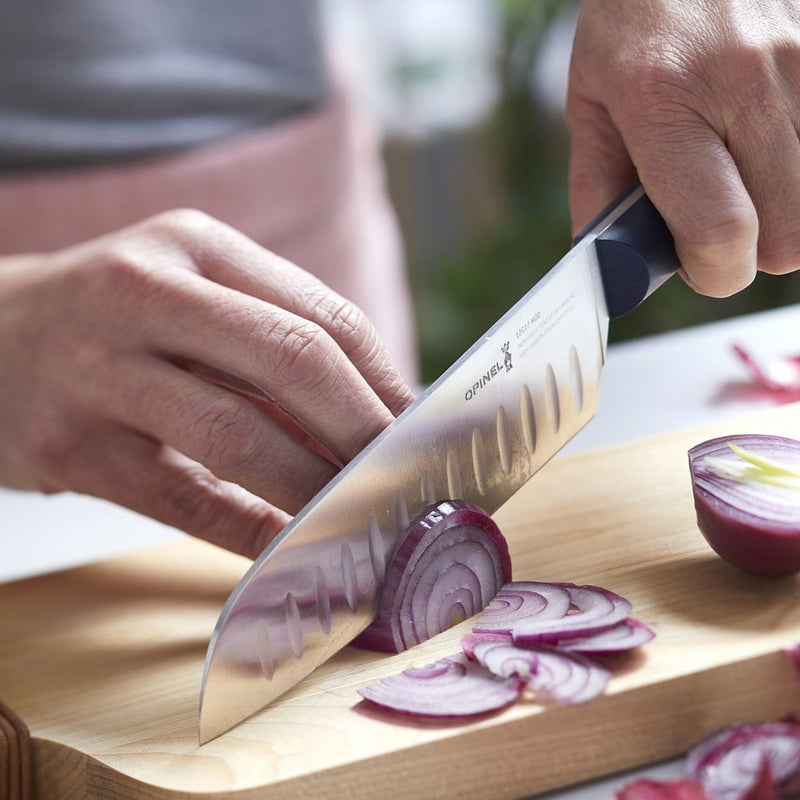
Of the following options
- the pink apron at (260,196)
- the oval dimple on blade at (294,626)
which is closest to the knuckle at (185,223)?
the oval dimple on blade at (294,626)

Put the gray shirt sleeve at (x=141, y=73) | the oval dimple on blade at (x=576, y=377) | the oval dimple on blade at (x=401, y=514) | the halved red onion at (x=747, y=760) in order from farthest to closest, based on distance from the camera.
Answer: the gray shirt sleeve at (x=141, y=73) < the oval dimple on blade at (x=576, y=377) < the oval dimple on blade at (x=401, y=514) < the halved red onion at (x=747, y=760)

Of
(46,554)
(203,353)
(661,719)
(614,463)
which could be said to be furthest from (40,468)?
(661,719)

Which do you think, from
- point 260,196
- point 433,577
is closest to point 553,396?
point 433,577

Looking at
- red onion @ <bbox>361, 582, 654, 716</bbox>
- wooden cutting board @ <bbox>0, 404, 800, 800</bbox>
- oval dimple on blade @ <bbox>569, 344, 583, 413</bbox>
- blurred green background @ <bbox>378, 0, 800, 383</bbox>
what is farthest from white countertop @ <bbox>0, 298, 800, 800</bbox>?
blurred green background @ <bbox>378, 0, 800, 383</bbox>

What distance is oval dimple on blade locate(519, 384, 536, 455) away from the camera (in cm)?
121

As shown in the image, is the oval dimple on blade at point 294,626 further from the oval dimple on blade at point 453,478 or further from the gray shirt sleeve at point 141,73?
the gray shirt sleeve at point 141,73

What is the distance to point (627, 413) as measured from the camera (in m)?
1.78

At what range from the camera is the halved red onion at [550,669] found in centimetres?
98

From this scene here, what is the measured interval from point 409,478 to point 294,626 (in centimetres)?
18

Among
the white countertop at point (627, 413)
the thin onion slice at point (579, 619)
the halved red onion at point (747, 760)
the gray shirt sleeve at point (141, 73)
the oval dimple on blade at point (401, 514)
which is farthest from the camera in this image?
the gray shirt sleeve at point (141, 73)

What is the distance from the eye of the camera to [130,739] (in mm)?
1082

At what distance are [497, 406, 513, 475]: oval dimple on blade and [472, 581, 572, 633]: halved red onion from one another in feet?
0.44

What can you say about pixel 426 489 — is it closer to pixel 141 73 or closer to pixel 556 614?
pixel 556 614

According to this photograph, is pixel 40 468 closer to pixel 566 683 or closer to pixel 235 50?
pixel 566 683
